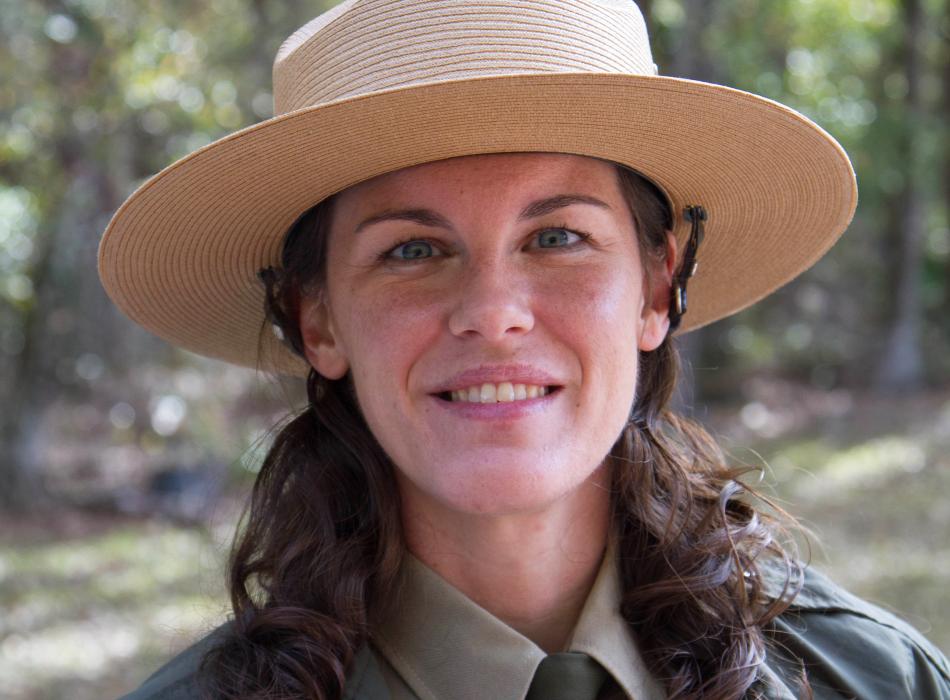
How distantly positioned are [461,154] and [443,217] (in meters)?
0.11

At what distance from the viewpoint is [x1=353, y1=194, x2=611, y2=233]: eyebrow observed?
1984mm

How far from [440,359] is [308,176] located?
420mm

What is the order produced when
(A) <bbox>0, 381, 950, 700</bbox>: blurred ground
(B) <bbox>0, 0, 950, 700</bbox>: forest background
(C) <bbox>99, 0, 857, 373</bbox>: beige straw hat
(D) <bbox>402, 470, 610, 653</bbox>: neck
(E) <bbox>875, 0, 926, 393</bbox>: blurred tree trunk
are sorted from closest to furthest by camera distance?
(C) <bbox>99, 0, 857, 373</bbox>: beige straw hat, (D) <bbox>402, 470, 610, 653</bbox>: neck, (A) <bbox>0, 381, 950, 700</bbox>: blurred ground, (B) <bbox>0, 0, 950, 700</bbox>: forest background, (E) <bbox>875, 0, 926, 393</bbox>: blurred tree trunk

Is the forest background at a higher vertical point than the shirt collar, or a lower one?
lower

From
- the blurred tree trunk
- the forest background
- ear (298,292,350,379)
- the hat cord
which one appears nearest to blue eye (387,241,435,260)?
ear (298,292,350,379)

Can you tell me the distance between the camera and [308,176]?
2029 mm

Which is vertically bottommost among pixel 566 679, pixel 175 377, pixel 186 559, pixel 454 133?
pixel 186 559

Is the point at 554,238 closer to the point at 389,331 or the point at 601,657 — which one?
the point at 389,331

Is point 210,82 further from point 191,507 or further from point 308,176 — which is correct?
point 308,176

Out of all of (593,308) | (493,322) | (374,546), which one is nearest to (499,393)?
(493,322)

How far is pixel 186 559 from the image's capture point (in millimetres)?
7762

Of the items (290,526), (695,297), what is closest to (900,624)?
(695,297)

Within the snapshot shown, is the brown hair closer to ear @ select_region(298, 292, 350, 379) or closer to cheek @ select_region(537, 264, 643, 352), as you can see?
ear @ select_region(298, 292, 350, 379)

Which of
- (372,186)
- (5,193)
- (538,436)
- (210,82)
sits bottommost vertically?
(5,193)
